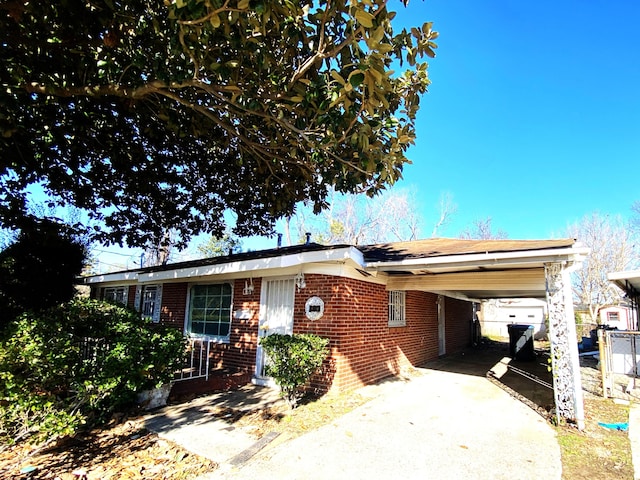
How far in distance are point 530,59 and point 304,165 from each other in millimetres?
7482

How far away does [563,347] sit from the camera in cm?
581

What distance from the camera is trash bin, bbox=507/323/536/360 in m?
12.3

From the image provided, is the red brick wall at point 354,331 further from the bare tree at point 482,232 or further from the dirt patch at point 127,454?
the bare tree at point 482,232

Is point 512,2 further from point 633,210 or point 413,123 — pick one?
point 633,210

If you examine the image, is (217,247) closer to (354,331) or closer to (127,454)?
(354,331)

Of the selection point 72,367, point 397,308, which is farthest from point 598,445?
point 72,367

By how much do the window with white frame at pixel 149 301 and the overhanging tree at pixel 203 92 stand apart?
4363 mm

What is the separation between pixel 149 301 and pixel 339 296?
792 centimetres

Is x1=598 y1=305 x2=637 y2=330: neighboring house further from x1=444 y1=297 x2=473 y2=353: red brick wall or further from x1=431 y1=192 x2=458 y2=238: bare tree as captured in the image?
x1=431 y1=192 x2=458 y2=238: bare tree

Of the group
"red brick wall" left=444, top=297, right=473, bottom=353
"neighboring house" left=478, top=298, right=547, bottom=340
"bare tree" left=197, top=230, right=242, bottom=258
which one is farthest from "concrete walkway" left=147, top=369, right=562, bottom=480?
"bare tree" left=197, top=230, right=242, bottom=258

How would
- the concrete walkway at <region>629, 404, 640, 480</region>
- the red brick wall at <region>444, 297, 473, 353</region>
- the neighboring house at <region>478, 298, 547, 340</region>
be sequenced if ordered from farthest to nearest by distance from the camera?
the neighboring house at <region>478, 298, 547, 340</region> < the red brick wall at <region>444, 297, 473, 353</region> < the concrete walkway at <region>629, 404, 640, 480</region>

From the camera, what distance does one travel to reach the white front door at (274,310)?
7652 millimetres

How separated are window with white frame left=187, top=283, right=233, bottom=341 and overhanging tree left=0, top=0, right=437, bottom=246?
285 centimetres

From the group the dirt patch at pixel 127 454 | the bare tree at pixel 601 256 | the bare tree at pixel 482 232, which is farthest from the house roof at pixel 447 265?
the bare tree at pixel 482 232
